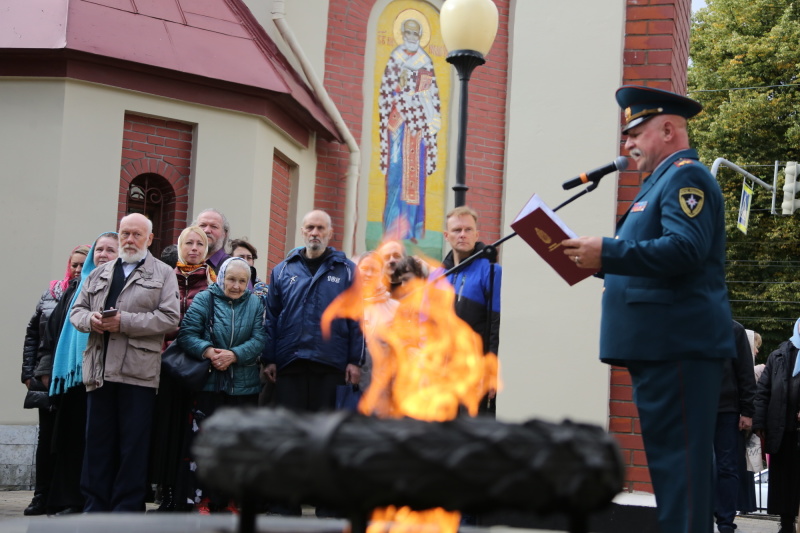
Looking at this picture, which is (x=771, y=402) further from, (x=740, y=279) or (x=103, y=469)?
(x=740, y=279)

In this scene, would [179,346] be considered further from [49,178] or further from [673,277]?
[49,178]

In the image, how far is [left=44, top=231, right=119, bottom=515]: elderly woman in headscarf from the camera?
718 cm

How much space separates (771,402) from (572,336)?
3.59 m

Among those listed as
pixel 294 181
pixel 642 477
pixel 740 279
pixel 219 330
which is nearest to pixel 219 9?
pixel 294 181

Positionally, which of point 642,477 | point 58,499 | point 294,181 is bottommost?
point 58,499

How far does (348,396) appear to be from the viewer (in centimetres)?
748

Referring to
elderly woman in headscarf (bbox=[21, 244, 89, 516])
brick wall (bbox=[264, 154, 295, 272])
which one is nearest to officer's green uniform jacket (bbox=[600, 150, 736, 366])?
elderly woman in headscarf (bbox=[21, 244, 89, 516])

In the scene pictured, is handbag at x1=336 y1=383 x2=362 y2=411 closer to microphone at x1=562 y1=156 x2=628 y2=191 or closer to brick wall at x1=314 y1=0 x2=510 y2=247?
microphone at x1=562 y1=156 x2=628 y2=191

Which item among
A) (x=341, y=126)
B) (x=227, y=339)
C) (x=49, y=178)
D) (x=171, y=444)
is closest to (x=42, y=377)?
(x=171, y=444)

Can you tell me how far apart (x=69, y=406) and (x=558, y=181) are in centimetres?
381

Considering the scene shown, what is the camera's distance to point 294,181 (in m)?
14.1

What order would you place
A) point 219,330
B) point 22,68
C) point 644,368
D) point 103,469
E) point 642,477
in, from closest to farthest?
1. point 644,368
2. point 642,477
3. point 103,469
4. point 219,330
5. point 22,68

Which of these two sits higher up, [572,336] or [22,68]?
[22,68]

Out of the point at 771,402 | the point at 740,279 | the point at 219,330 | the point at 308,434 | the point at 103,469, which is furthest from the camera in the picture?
the point at 740,279
